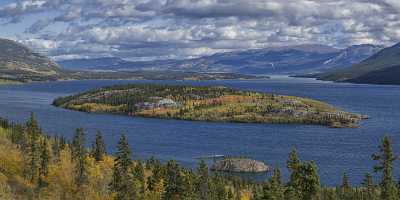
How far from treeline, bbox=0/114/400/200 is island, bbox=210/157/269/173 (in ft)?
81.1

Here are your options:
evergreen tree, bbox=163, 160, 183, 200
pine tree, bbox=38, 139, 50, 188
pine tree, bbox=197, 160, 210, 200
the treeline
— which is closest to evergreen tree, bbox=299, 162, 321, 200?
the treeline

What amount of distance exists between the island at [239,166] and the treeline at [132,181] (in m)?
24.7

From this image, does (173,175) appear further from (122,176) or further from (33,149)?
(33,149)

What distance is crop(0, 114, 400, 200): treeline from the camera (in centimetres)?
8719

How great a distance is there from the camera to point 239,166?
192m

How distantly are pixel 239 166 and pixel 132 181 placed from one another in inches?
3830

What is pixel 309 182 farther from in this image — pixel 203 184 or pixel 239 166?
pixel 239 166

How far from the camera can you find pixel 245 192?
147625mm

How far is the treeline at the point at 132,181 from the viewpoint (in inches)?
3433

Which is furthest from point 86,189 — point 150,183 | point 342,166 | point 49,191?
point 342,166

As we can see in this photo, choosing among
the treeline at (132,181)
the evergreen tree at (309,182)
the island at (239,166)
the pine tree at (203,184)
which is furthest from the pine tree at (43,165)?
the island at (239,166)

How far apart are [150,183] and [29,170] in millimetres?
26301

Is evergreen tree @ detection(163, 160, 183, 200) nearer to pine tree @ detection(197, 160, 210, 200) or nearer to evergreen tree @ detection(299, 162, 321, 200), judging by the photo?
pine tree @ detection(197, 160, 210, 200)

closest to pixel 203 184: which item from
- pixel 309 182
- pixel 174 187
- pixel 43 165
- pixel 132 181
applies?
pixel 174 187
